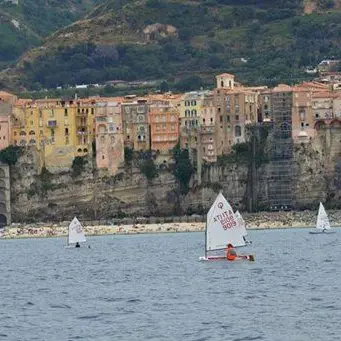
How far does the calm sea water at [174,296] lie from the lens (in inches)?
3076

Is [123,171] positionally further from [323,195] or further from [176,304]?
[176,304]

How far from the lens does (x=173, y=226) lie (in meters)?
175

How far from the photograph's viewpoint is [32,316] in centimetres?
8444

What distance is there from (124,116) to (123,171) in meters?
5.82

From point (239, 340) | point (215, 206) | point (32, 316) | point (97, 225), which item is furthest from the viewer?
point (97, 225)

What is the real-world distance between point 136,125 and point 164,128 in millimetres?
2439

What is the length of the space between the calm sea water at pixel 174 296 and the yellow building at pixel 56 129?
2031 inches

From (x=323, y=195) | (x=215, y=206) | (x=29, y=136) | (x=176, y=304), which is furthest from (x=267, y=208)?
(x=176, y=304)

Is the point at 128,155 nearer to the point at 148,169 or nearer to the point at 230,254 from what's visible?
the point at 148,169

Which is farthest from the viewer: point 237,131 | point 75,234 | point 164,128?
point 164,128

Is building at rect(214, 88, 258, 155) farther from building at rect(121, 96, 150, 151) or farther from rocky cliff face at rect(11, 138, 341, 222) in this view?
building at rect(121, 96, 150, 151)

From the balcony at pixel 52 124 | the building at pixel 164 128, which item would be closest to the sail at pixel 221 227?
the building at pixel 164 128

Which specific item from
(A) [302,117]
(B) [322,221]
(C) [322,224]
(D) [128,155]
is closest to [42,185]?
(D) [128,155]

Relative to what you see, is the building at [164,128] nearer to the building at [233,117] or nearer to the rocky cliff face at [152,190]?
the rocky cliff face at [152,190]
